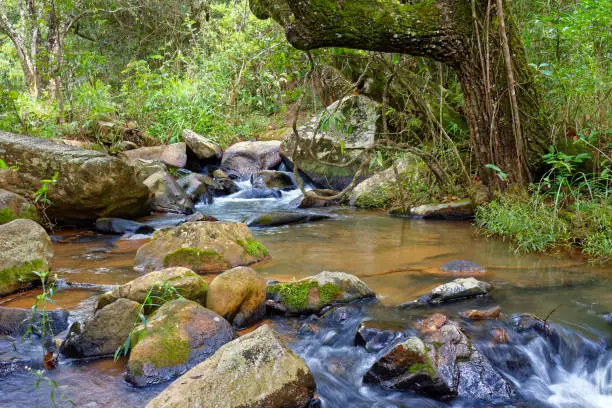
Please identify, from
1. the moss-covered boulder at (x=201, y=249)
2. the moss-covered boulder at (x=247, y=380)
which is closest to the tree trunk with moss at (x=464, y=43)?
the moss-covered boulder at (x=201, y=249)

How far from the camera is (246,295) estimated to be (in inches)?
146

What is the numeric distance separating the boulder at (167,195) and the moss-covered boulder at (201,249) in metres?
3.15

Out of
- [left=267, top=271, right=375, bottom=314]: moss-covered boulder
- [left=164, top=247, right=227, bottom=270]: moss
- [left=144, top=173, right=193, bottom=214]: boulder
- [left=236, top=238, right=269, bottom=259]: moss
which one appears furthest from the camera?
[left=144, top=173, right=193, bottom=214]: boulder

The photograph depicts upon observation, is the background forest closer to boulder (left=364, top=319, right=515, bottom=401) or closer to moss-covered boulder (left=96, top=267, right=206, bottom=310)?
boulder (left=364, top=319, right=515, bottom=401)

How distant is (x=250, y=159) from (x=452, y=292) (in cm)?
815

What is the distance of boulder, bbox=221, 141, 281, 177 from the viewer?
37.4ft

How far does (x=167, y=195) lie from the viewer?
331 inches

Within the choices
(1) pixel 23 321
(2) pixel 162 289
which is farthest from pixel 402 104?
(1) pixel 23 321

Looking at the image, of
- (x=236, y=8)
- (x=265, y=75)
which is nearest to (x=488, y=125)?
(x=265, y=75)

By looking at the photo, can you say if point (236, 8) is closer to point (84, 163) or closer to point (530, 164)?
point (84, 163)

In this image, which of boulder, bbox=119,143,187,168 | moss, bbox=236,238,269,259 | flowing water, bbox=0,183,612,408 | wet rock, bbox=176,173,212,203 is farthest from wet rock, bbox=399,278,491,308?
boulder, bbox=119,143,187,168

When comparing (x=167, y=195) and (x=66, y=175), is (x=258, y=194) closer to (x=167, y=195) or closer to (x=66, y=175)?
(x=167, y=195)

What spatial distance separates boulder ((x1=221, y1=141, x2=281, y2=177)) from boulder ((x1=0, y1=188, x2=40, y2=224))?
563 cm

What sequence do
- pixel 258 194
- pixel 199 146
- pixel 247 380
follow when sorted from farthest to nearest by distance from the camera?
pixel 199 146 → pixel 258 194 → pixel 247 380
